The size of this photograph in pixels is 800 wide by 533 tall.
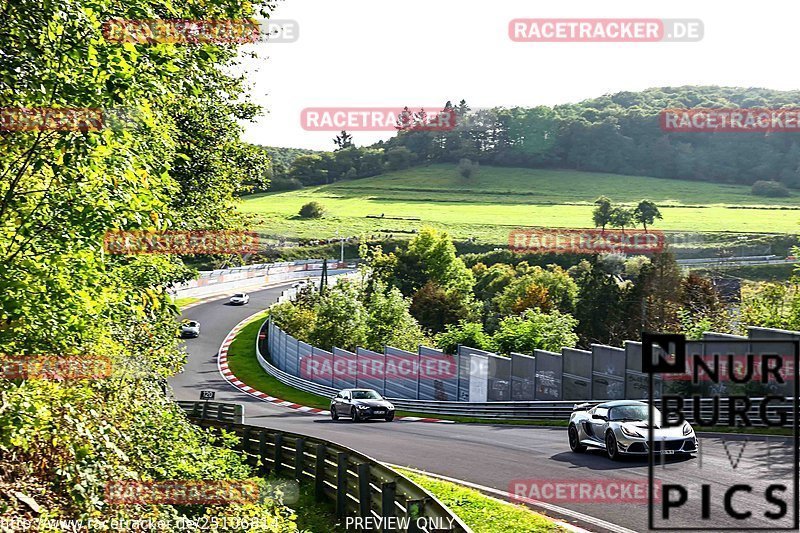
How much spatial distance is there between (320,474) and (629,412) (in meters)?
6.46

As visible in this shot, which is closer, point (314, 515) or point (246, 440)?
point (314, 515)

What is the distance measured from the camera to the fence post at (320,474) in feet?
56.1

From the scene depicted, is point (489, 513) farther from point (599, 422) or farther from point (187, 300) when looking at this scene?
point (187, 300)

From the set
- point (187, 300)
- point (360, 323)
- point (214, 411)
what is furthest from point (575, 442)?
point (187, 300)

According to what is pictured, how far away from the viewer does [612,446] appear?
16.9 m

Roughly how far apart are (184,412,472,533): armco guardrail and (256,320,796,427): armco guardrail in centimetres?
888

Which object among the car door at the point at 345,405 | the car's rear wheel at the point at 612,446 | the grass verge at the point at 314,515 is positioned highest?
the car's rear wheel at the point at 612,446

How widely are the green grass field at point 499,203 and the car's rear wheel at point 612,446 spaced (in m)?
99.5

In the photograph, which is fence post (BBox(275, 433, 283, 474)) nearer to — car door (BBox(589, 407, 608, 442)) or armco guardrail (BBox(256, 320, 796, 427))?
car door (BBox(589, 407, 608, 442))

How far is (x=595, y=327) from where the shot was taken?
211ft

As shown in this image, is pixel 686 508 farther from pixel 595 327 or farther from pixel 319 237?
pixel 319 237

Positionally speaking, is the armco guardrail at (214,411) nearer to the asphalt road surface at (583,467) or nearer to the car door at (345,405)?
the asphalt road surface at (583,467)

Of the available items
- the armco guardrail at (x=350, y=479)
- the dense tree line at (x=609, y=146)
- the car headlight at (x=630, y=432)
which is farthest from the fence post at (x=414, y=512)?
the dense tree line at (x=609, y=146)

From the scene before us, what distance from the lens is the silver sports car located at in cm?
1573
